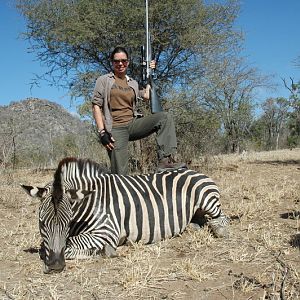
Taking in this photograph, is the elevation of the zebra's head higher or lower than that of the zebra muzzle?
higher

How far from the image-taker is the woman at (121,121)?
481 centimetres

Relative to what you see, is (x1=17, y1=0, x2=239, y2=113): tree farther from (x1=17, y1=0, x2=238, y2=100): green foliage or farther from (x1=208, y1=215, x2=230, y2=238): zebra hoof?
(x1=208, y1=215, x2=230, y2=238): zebra hoof

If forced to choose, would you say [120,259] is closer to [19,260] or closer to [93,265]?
[93,265]

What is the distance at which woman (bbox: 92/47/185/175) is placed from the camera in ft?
15.8

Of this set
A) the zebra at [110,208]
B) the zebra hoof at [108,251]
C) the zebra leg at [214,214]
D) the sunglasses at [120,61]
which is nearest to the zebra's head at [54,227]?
the zebra at [110,208]

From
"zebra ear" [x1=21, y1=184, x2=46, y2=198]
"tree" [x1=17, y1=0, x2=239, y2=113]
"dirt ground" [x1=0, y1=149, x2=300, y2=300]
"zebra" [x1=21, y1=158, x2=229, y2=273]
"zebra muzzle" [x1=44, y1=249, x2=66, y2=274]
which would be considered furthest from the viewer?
"tree" [x1=17, y1=0, x2=239, y2=113]

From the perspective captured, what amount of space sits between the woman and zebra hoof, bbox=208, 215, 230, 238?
832mm

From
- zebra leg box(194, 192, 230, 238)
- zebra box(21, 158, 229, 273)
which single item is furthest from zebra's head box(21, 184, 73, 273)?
zebra leg box(194, 192, 230, 238)

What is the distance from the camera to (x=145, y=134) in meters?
4.96

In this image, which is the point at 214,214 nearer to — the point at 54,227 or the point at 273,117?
the point at 54,227

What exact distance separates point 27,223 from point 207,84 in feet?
25.1

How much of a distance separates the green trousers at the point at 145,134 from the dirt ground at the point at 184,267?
101 centimetres

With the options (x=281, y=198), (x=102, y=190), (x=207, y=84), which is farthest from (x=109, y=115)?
(x=207, y=84)

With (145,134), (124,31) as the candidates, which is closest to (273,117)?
(124,31)
